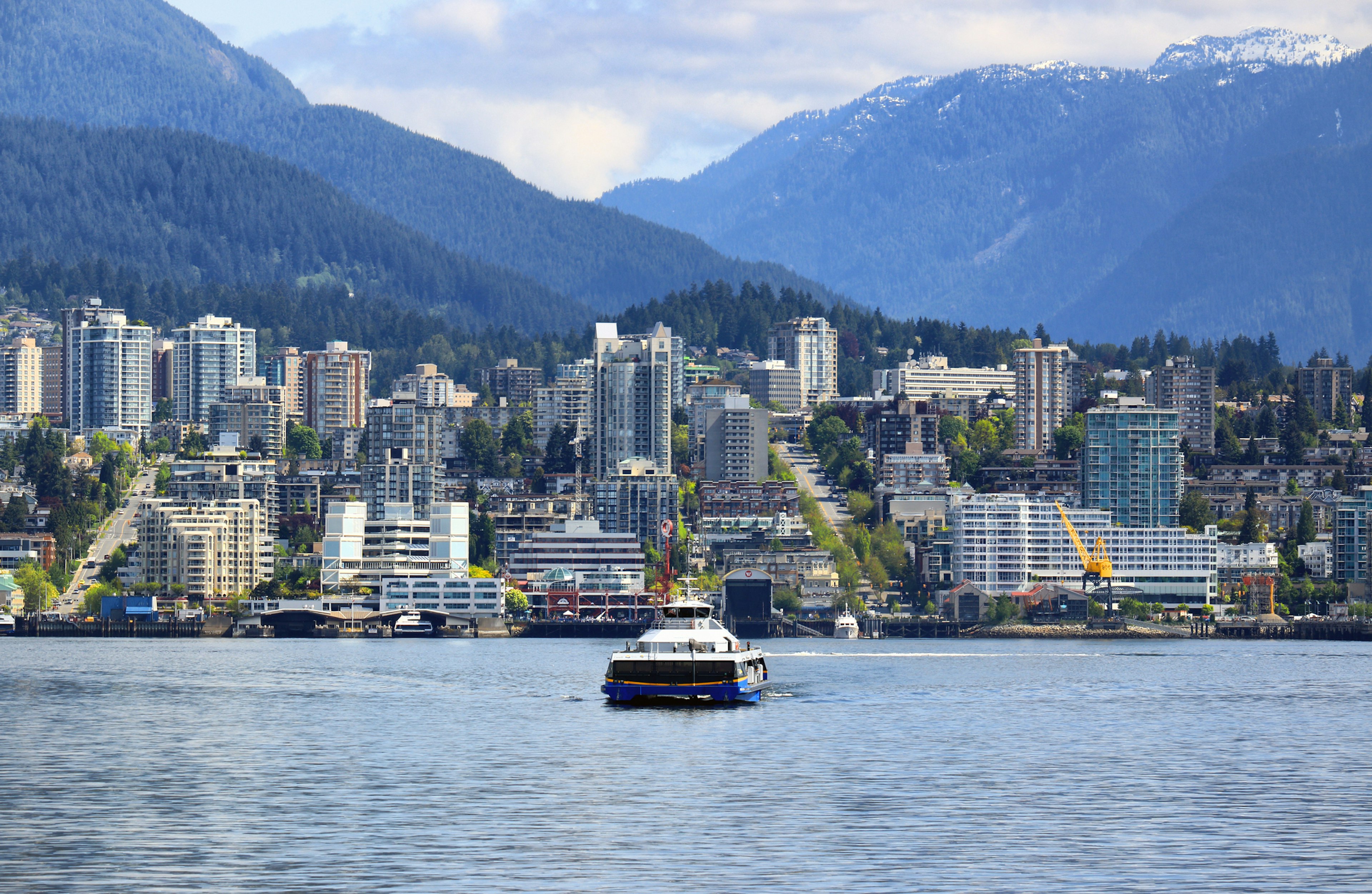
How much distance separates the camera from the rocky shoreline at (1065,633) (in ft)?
610

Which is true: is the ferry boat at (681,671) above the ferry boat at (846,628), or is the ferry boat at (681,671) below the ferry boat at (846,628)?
above

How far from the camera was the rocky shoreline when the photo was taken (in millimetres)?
186000

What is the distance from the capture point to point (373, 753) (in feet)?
228

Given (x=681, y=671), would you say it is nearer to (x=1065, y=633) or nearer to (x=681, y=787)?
(x=681, y=787)

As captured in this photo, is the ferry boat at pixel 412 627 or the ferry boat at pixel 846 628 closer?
the ferry boat at pixel 846 628

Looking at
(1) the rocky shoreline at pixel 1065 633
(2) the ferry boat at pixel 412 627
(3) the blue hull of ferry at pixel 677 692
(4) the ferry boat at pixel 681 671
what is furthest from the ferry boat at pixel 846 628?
(3) the blue hull of ferry at pixel 677 692

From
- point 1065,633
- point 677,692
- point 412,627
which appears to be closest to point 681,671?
point 677,692

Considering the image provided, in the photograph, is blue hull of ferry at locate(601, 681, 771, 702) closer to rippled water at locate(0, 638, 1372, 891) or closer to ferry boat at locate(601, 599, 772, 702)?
ferry boat at locate(601, 599, 772, 702)

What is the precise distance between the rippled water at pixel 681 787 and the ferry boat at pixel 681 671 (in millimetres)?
1502

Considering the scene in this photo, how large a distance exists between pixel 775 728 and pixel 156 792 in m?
25.6

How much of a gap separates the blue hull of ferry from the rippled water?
1.15m

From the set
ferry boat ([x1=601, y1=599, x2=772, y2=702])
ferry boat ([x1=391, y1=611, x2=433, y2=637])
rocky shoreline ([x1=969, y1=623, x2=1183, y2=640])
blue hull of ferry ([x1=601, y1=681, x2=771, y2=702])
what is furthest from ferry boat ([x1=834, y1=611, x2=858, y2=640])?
blue hull of ferry ([x1=601, y1=681, x2=771, y2=702])

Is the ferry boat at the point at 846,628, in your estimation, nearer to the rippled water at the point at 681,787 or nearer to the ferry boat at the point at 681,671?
the rippled water at the point at 681,787

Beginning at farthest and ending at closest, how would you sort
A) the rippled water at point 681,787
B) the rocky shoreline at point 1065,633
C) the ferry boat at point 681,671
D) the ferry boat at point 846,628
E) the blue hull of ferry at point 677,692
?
the ferry boat at point 846,628 < the rocky shoreline at point 1065,633 < the ferry boat at point 681,671 < the blue hull of ferry at point 677,692 < the rippled water at point 681,787
